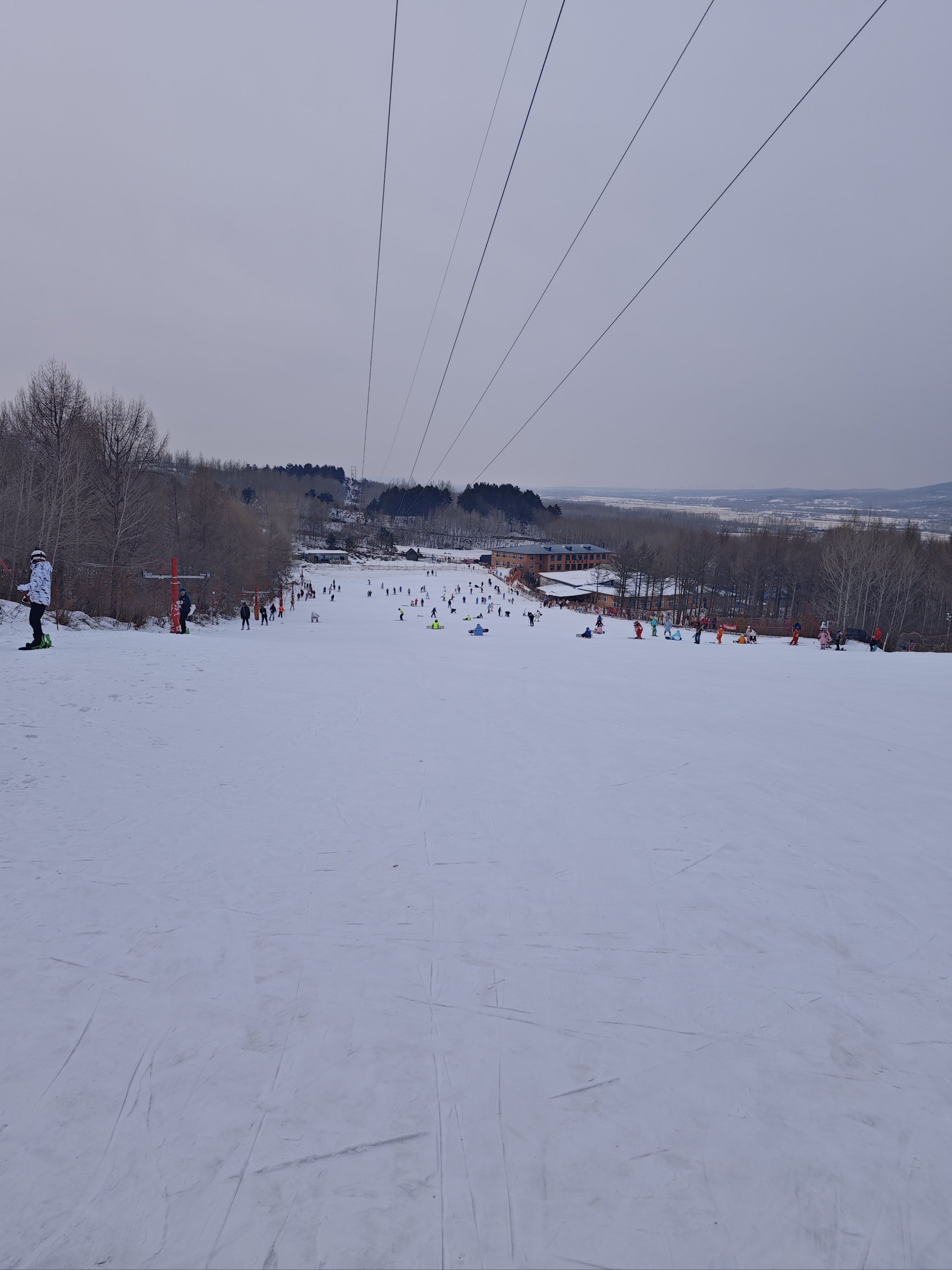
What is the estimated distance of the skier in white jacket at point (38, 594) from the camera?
433 inches

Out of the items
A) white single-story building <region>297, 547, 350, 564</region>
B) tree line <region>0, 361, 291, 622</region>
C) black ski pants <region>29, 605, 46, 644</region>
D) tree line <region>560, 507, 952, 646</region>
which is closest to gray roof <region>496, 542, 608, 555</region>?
tree line <region>560, 507, 952, 646</region>

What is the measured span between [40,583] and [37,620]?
2.67ft

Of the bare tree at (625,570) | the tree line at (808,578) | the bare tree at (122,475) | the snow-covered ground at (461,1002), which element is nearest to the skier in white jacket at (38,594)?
→ the snow-covered ground at (461,1002)

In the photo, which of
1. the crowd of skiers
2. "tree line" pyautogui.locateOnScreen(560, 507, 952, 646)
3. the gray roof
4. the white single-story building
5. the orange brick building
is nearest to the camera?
the crowd of skiers

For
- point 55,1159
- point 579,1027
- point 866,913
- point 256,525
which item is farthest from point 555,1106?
point 256,525

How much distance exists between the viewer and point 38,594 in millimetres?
11281

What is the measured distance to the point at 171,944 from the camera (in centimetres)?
420

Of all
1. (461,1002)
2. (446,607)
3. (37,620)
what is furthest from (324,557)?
(461,1002)

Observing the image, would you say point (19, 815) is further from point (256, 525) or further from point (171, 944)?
point (256, 525)

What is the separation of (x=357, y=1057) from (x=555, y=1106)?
115 cm

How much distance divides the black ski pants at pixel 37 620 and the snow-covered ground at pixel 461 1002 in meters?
3.89

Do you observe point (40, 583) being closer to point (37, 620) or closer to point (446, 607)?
point (37, 620)

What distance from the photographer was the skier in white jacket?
11.0m

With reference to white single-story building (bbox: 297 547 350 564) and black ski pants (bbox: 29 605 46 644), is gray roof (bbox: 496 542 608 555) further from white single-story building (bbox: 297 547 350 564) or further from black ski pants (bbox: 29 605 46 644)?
black ski pants (bbox: 29 605 46 644)
